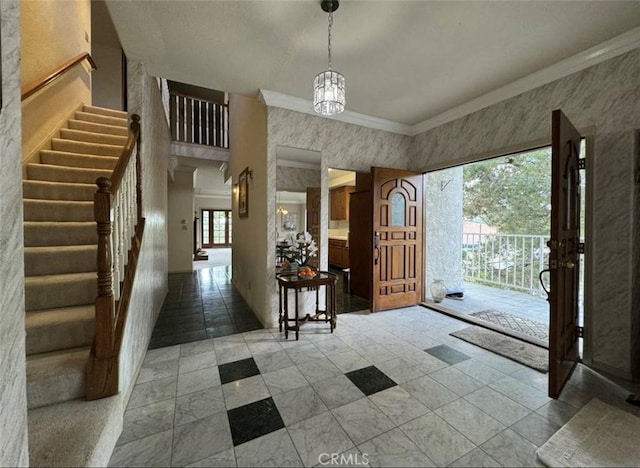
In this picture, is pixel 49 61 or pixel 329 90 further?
pixel 49 61

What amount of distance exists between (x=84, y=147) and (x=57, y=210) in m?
1.20

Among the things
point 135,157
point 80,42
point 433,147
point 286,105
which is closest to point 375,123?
point 433,147

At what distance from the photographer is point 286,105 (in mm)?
3193

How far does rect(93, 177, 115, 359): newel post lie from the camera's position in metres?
1.55

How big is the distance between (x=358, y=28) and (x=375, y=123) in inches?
71.3

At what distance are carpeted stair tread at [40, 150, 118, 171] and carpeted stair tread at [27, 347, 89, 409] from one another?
2174mm

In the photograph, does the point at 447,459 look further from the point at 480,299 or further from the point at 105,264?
the point at 480,299

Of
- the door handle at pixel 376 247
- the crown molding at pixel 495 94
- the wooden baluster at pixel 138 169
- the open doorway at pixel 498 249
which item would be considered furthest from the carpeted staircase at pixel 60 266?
the open doorway at pixel 498 249

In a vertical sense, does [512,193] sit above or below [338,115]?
below

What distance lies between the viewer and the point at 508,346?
268 centimetres

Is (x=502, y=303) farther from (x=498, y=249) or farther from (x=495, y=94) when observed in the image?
(x=495, y=94)

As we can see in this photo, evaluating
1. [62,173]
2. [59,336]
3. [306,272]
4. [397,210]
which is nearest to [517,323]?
[397,210]

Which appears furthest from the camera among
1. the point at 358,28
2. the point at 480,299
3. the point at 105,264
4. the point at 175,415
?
the point at 480,299

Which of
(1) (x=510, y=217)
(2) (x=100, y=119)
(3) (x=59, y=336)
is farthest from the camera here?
(1) (x=510, y=217)
